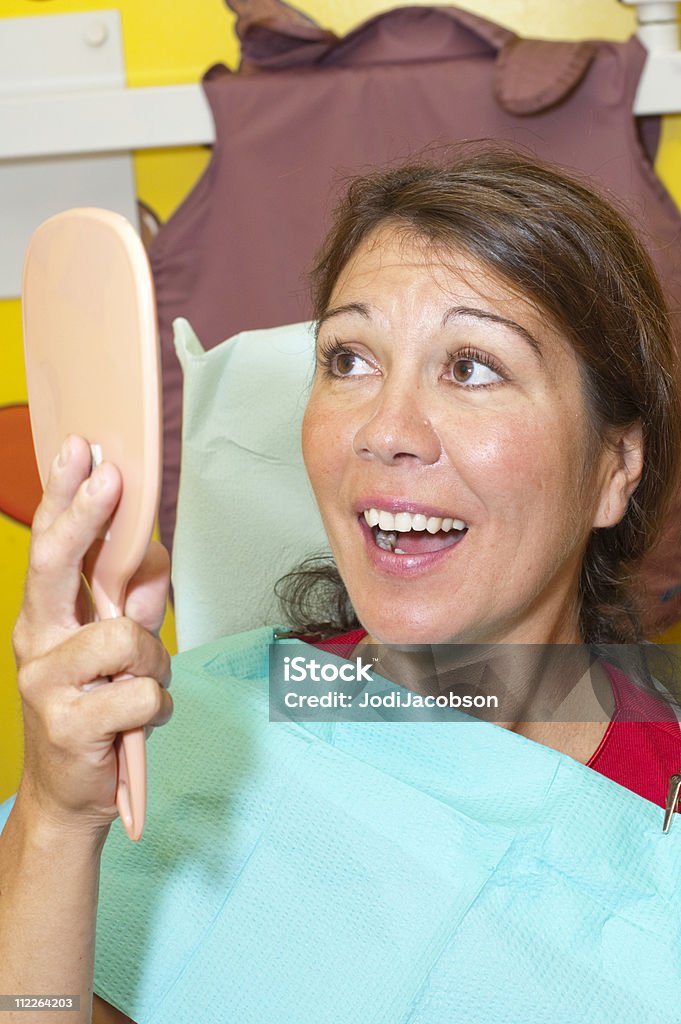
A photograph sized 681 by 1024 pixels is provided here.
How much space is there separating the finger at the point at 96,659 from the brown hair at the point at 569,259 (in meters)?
0.49

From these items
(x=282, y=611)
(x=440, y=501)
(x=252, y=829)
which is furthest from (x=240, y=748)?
(x=282, y=611)

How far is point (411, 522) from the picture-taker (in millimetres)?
978

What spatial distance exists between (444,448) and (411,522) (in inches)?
2.6

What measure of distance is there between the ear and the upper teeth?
21cm

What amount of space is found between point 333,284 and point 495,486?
1.10 feet

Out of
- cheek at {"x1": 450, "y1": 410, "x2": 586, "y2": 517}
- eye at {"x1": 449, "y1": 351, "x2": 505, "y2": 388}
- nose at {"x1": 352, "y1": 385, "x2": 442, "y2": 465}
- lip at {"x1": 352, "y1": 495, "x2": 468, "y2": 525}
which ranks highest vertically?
eye at {"x1": 449, "y1": 351, "x2": 505, "y2": 388}

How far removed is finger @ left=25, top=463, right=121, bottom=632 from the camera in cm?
67

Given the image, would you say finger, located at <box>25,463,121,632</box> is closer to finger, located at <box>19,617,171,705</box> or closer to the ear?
finger, located at <box>19,617,171,705</box>

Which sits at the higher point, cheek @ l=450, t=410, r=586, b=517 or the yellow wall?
the yellow wall

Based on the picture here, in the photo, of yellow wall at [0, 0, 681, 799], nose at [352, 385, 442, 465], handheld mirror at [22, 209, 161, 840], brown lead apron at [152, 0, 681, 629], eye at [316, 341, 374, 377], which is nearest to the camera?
handheld mirror at [22, 209, 161, 840]

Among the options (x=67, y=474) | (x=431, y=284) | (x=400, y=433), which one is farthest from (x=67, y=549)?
(x=431, y=284)

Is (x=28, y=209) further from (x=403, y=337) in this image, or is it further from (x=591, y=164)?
(x=403, y=337)

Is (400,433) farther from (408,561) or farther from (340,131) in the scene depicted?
(340,131)

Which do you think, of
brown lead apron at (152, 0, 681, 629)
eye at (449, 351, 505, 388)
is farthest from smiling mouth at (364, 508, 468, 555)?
brown lead apron at (152, 0, 681, 629)
